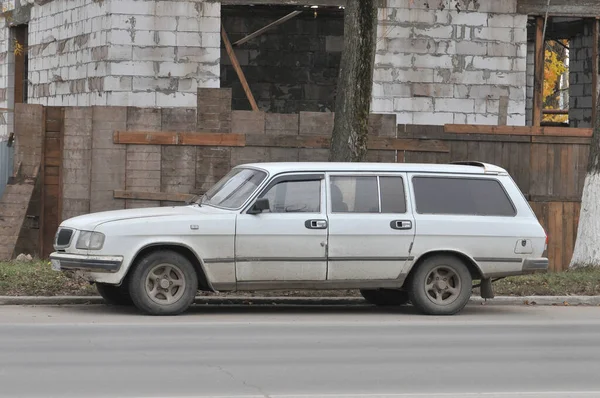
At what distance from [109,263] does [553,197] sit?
9131mm

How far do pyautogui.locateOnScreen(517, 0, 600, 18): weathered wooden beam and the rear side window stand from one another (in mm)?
7883

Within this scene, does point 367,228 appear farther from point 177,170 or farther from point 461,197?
point 177,170

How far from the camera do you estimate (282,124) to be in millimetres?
18109

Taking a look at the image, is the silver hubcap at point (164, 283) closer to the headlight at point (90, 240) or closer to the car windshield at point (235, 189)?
the headlight at point (90, 240)

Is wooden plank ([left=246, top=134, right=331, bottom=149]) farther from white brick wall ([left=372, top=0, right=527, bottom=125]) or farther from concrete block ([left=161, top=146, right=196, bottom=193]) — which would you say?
white brick wall ([left=372, top=0, right=527, bottom=125])

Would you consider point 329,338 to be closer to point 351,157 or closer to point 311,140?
point 351,157

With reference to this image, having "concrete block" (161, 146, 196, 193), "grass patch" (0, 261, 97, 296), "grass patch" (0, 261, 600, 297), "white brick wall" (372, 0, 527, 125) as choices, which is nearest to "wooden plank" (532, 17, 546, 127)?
"white brick wall" (372, 0, 527, 125)

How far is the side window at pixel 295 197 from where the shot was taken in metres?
12.8

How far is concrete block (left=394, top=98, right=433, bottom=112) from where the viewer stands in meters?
20.1

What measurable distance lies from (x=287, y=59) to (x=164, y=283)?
11792 millimetres

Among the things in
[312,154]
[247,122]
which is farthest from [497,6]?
[247,122]

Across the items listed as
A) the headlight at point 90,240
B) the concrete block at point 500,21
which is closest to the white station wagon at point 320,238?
the headlight at point 90,240

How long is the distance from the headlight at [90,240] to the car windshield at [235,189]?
144 cm

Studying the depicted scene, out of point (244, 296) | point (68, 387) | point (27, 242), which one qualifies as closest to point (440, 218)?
point (244, 296)
